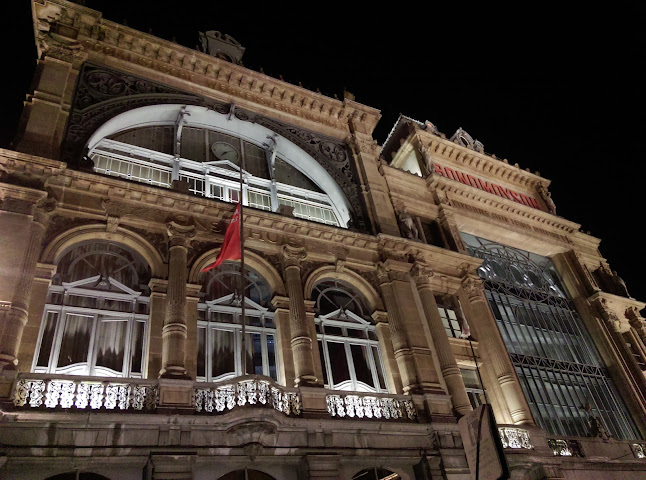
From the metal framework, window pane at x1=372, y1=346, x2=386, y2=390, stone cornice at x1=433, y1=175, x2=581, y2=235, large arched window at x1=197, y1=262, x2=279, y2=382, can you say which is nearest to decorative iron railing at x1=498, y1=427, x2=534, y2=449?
the metal framework

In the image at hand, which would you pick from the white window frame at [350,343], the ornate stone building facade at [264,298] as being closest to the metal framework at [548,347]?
the ornate stone building facade at [264,298]

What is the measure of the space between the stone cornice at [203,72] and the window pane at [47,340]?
11.3 meters

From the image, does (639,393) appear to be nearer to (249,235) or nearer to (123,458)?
(249,235)

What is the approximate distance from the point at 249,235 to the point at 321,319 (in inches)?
155

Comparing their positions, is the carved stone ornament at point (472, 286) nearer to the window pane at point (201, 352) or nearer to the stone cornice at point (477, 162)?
the stone cornice at point (477, 162)

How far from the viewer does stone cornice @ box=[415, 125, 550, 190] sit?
93.9 ft

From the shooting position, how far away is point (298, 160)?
23984 mm

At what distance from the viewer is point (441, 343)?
62.3 ft

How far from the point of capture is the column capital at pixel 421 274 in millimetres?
20750

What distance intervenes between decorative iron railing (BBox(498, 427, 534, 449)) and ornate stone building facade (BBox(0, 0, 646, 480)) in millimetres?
99

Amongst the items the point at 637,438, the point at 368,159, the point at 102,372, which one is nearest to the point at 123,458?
the point at 102,372

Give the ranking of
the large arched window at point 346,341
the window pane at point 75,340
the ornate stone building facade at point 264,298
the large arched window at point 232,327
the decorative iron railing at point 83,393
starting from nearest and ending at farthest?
the decorative iron railing at point 83,393, the ornate stone building facade at point 264,298, the window pane at point 75,340, the large arched window at point 232,327, the large arched window at point 346,341

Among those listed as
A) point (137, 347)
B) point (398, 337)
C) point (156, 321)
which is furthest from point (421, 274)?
point (137, 347)

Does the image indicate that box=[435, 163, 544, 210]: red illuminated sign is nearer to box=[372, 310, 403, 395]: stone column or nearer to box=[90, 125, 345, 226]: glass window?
box=[90, 125, 345, 226]: glass window
